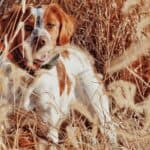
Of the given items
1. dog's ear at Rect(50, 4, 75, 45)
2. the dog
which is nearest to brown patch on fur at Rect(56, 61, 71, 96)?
the dog

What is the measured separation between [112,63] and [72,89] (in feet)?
0.73

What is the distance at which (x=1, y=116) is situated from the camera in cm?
305

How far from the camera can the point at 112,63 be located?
127 inches

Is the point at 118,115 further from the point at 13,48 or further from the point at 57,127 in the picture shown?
the point at 13,48

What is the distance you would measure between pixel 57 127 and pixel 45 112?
0.14 meters

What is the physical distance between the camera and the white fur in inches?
125

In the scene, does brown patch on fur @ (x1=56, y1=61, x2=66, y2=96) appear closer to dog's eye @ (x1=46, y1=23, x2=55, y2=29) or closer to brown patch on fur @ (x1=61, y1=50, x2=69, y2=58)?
brown patch on fur @ (x1=61, y1=50, x2=69, y2=58)

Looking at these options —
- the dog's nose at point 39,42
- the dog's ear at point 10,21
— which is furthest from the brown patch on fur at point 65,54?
the dog's ear at point 10,21

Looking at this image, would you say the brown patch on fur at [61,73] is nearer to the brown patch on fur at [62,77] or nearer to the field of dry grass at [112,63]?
the brown patch on fur at [62,77]

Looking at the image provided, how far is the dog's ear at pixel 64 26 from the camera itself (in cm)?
323

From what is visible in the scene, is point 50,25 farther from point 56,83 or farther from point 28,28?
point 56,83

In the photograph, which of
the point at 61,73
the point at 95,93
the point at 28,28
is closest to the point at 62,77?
the point at 61,73

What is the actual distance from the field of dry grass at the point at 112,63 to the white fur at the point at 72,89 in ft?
0.13

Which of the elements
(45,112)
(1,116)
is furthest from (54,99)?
(1,116)
